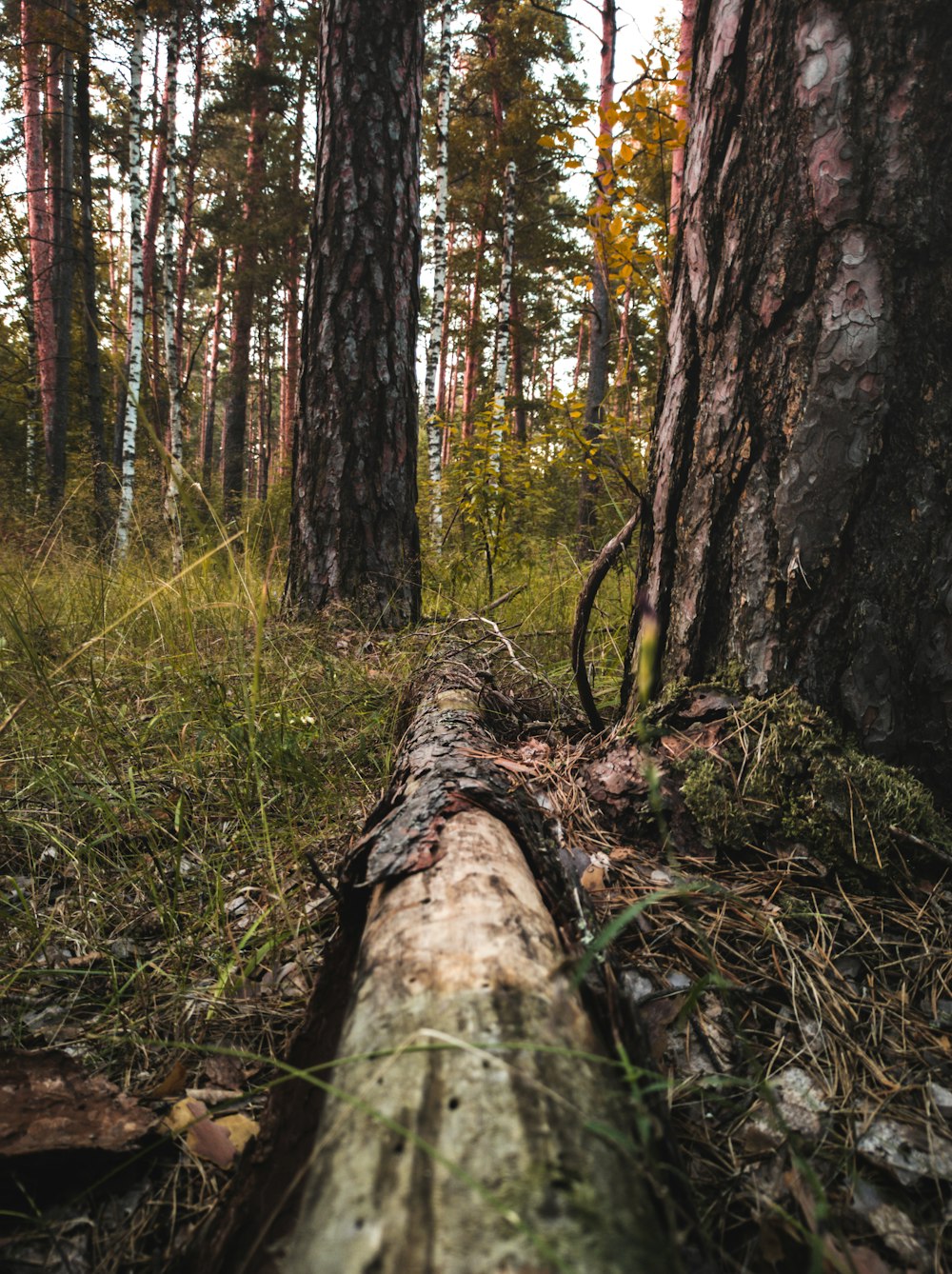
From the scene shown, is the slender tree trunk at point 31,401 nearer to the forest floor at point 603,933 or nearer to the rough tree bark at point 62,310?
the rough tree bark at point 62,310

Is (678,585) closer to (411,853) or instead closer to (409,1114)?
(411,853)

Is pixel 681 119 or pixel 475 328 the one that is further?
pixel 475 328

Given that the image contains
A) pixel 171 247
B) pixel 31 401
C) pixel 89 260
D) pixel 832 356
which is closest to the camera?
pixel 832 356

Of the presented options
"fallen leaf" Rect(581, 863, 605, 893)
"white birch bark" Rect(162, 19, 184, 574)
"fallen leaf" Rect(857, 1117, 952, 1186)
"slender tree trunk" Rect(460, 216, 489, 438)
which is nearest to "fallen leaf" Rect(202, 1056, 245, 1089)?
"fallen leaf" Rect(581, 863, 605, 893)

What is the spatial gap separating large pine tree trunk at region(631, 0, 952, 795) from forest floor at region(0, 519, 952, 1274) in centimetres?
17

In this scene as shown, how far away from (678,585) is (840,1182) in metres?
1.12

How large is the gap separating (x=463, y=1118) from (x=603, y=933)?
0.22 meters

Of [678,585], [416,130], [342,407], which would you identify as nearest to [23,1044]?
[678,585]

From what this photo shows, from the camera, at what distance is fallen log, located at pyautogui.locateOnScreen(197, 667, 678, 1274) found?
0.48 m

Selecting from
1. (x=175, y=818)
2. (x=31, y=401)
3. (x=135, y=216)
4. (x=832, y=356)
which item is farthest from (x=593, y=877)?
(x=31, y=401)

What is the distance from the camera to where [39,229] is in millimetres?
13188

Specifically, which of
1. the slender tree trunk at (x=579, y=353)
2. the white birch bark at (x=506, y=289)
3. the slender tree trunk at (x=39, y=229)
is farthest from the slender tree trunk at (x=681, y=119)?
the slender tree trunk at (x=579, y=353)

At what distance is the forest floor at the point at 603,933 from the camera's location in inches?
30.4

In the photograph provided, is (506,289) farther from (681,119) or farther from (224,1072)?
(224,1072)
